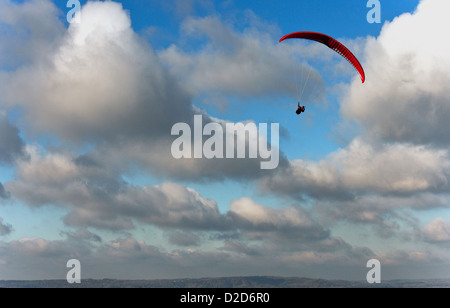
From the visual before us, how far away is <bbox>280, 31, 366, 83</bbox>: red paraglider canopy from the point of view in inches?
2621

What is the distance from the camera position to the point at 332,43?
6725 centimetres

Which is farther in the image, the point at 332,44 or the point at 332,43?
the point at 332,44

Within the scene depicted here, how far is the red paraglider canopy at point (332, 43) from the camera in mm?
66562
